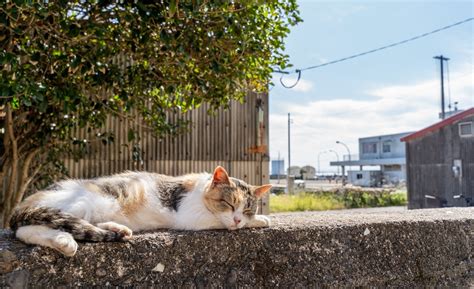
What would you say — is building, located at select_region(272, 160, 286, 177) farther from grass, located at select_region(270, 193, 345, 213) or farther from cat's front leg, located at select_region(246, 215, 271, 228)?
cat's front leg, located at select_region(246, 215, 271, 228)

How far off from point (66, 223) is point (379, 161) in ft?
106

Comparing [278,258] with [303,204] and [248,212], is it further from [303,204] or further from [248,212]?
[303,204]

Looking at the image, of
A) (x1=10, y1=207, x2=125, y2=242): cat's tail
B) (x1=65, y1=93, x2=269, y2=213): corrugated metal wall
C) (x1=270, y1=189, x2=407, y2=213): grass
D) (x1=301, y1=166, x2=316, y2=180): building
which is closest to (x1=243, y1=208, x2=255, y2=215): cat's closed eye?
(x1=10, y1=207, x2=125, y2=242): cat's tail

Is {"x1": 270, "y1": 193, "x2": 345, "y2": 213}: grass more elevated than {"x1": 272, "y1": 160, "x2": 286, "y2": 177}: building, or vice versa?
{"x1": 272, "y1": 160, "x2": 286, "y2": 177}: building

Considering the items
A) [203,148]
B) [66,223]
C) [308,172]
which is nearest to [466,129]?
[203,148]

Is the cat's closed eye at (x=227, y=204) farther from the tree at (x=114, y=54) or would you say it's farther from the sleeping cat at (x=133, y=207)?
the tree at (x=114, y=54)

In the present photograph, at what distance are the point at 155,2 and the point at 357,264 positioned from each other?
1800 mm

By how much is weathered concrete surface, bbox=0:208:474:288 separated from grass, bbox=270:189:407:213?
32.0 ft

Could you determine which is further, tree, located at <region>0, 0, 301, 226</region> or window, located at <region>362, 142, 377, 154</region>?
window, located at <region>362, 142, 377, 154</region>

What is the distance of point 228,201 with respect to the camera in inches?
69.7

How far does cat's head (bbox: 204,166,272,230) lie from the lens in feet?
5.66

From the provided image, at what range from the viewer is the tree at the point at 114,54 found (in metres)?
2.30

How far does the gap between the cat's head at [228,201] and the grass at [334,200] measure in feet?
33.1

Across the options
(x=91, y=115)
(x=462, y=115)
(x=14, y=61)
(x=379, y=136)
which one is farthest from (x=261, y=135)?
(x=379, y=136)
